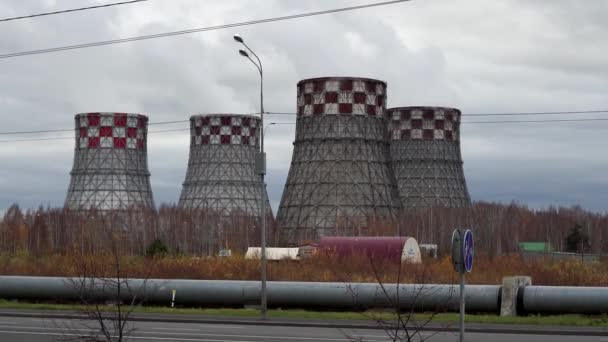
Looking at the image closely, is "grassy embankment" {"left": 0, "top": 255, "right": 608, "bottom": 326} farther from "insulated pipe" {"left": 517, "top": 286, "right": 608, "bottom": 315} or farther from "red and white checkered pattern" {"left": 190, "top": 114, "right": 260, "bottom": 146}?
"red and white checkered pattern" {"left": 190, "top": 114, "right": 260, "bottom": 146}

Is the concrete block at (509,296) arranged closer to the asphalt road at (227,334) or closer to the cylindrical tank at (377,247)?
the asphalt road at (227,334)

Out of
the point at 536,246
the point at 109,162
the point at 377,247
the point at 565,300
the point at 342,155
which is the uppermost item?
the point at 109,162

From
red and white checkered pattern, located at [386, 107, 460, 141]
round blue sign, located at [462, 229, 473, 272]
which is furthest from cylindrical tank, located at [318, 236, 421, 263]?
red and white checkered pattern, located at [386, 107, 460, 141]

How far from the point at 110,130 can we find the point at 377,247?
3627 centimetres

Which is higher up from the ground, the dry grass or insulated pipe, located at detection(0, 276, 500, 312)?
the dry grass

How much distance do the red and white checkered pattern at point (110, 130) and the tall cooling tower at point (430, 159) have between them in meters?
22.3

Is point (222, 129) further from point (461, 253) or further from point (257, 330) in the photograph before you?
point (461, 253)

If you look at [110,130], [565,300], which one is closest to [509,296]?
[565,300]

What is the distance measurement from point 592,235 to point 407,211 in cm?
1763

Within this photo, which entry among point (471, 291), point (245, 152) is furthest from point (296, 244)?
point (471, 291)

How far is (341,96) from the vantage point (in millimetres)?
60781

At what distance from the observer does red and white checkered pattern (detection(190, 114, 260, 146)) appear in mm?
74000

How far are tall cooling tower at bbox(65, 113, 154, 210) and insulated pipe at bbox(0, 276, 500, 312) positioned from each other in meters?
47.7

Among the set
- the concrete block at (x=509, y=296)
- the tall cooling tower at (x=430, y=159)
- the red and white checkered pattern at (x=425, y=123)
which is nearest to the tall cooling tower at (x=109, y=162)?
the red and white checkered pattern at (x=425, y=123)
